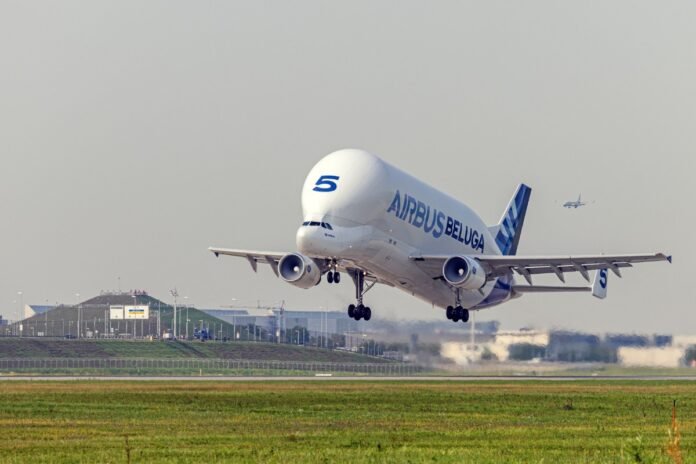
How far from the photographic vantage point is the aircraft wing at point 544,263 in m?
67.9

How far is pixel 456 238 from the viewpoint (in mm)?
71875

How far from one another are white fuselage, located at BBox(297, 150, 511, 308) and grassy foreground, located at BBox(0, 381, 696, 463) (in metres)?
5.85

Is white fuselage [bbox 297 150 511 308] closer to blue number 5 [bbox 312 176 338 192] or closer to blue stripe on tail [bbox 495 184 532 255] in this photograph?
blue number 5 [bbox 312 176 338 192]

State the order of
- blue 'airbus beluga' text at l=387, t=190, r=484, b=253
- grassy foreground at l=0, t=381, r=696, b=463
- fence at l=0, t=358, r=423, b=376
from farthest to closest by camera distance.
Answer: fence at l=0, t=358, r=423, b=376, blue 'airbus beluga' text at l=387, t=190, r=484, b=253, grassy foreground at l=0, t=381, r=696, b=463

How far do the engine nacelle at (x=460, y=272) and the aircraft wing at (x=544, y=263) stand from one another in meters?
0.39

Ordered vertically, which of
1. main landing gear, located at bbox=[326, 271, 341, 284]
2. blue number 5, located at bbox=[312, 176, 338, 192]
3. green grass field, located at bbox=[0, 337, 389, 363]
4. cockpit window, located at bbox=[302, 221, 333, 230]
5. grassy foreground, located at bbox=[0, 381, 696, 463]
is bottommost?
grassy foreground, located at bbox=[0, 381, 696, 463]

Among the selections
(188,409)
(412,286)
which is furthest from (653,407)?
(412,286)

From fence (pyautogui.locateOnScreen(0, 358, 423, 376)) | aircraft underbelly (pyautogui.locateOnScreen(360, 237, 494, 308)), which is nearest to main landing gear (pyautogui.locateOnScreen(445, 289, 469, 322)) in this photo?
aircraft underbelly (pyautogui.locateOnScreen(360, 237, 494, 308))

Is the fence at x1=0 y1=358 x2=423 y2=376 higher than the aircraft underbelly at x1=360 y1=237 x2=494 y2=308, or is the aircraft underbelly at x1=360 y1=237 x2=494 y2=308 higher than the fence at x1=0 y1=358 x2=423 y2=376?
the aircraft underbelly at x1=360 y1=237 x2=494 y2=308

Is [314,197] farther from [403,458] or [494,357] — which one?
[403,458]

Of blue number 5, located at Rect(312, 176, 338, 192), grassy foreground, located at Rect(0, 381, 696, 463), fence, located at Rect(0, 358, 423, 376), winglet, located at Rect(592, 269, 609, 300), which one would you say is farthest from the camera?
fence, located at Rect(0, 358, 423, 376)

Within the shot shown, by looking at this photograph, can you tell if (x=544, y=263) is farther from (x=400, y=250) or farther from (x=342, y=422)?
(x=342, y=422)

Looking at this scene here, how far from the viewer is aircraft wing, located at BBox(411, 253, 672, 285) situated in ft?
223

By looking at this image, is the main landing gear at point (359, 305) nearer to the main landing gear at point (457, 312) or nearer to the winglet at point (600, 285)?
the main landing gear at point (457, 312)
